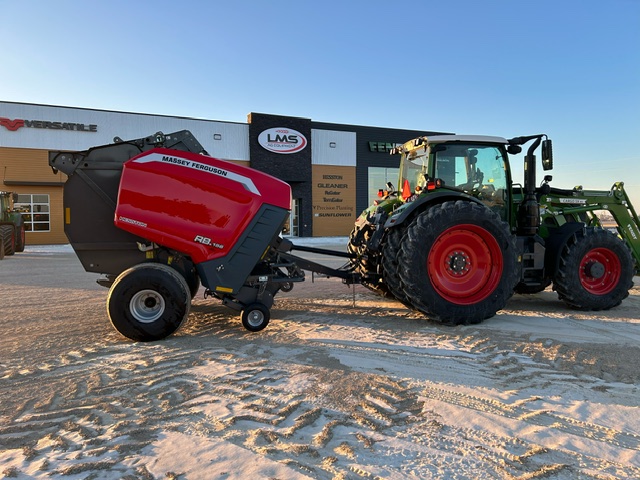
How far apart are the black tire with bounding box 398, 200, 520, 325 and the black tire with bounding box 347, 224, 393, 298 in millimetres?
733

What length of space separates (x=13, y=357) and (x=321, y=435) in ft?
9.98

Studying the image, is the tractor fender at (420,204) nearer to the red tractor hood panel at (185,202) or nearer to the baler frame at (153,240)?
the baler frame at (153,240)

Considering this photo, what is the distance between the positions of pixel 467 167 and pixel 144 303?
4.53m

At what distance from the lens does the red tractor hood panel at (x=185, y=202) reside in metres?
4.24

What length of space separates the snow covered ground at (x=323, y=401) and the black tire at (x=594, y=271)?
2.85 feet

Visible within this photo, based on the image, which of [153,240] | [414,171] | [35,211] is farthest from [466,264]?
[35,211]

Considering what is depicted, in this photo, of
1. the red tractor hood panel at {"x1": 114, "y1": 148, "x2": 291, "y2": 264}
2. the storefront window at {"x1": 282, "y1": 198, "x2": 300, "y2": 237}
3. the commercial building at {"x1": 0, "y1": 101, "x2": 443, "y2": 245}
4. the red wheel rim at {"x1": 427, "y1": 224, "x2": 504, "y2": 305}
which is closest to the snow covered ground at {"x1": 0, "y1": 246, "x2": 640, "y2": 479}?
the red wheel rim at {"x1": 427, "y1": 224, "x2": 504, "y2": 305}

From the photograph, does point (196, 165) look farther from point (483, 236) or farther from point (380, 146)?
point (380, 146)

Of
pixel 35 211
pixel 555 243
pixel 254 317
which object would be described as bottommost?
pixel 254 317

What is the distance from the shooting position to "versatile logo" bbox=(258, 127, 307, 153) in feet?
82.4

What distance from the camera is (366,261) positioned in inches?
232

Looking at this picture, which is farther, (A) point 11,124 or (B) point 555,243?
(A) point 11,124

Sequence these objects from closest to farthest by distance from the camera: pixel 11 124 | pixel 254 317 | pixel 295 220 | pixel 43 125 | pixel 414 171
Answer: pixel 254 317 < pixel 414 171 < pixel 11 124 < pixel 43 125 < pixel 295 220

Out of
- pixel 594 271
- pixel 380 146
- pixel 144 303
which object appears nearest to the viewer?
pixel 144 303
